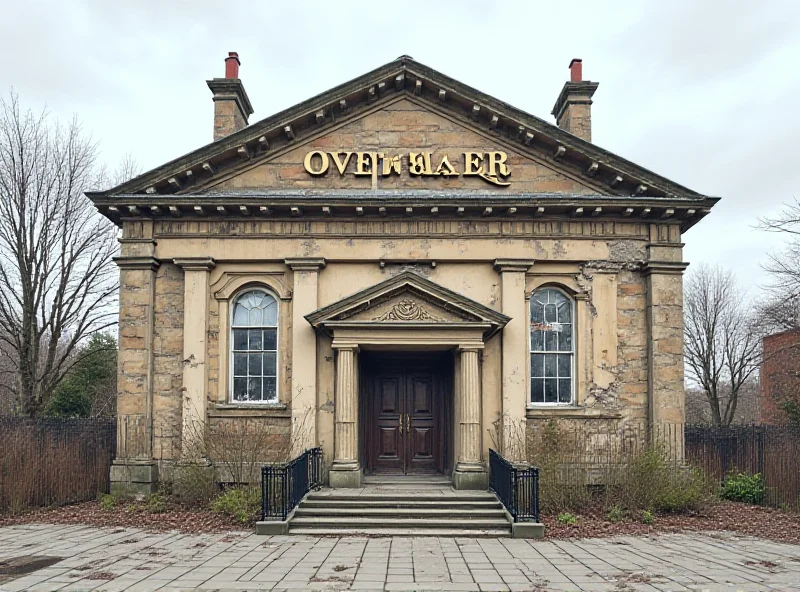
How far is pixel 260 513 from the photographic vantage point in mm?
12383

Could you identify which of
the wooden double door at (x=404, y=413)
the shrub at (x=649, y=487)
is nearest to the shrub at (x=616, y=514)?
the shrub at (x=649, y=487)

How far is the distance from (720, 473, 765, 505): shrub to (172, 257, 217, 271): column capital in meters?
12.0

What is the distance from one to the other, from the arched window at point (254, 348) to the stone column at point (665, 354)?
7.97m

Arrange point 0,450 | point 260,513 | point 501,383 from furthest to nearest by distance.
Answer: point 501,383
point 0,450
point 260,513

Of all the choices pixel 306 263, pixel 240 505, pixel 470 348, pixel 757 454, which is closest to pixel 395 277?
pixel 306 263

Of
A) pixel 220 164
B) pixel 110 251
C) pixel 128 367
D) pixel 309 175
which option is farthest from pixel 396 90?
pixel 110 251

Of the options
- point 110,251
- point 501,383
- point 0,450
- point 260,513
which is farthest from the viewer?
point 110,251

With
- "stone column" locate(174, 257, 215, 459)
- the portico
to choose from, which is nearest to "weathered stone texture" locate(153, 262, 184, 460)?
"stone column" locate(174, 257, 215, 459)

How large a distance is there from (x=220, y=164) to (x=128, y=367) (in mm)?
4761

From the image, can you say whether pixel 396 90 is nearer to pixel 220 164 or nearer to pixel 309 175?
pixel 309 175

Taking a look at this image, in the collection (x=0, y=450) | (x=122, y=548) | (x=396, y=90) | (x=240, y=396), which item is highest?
(x=396, y=90)

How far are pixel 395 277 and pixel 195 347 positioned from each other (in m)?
4.49

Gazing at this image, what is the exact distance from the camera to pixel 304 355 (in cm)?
1454

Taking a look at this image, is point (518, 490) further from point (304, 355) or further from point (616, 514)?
point (304, 355)
